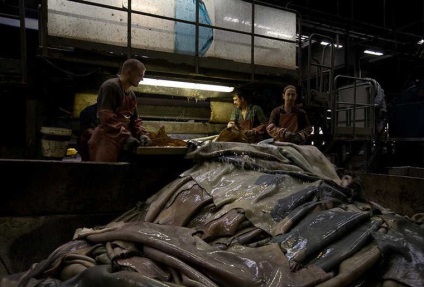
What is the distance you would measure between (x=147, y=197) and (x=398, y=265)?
103 inches

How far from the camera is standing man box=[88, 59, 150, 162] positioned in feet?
12.8

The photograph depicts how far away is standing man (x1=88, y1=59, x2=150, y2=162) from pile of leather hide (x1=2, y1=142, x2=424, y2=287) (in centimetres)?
86

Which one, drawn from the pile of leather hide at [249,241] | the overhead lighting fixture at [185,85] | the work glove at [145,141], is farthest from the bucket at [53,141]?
the pile of leather hide at [249,241]

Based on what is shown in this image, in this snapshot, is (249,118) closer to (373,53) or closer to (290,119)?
(290,119)

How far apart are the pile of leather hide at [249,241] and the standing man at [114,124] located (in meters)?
0.86

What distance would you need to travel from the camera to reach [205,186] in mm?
3207

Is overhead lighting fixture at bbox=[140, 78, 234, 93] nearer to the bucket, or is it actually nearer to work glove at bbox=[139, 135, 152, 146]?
the bucket

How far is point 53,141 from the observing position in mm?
5258

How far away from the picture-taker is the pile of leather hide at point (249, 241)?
1993 millimetres

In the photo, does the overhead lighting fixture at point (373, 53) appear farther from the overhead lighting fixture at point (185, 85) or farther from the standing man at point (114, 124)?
the standing man at point (114, 124)

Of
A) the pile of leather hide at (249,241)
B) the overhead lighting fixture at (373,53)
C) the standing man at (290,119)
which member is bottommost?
the pile of leather hide at (249,241)

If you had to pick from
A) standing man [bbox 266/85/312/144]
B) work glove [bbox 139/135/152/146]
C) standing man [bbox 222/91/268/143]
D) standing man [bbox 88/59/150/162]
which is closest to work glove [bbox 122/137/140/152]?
standing man [bbox 88/59/150/162]

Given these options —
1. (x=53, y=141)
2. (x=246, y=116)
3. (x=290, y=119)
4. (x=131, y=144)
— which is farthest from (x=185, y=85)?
(x=131, y=144)

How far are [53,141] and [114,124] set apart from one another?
1.94 meters
